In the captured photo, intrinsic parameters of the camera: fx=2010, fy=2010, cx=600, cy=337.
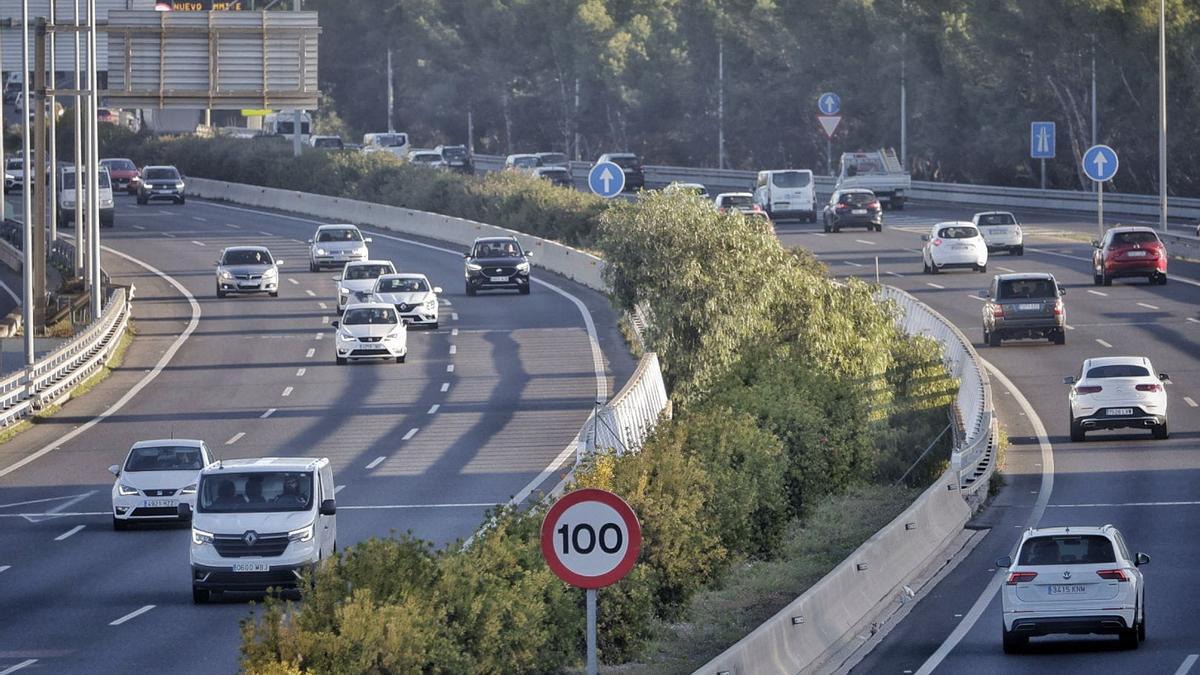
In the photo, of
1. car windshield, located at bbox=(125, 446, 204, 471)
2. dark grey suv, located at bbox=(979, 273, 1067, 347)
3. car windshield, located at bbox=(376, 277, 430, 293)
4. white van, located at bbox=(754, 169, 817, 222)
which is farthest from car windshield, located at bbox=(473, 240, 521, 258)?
car windshield, located at bbox=(125, 446, 204, 471)

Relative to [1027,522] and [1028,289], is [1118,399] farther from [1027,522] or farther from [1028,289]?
[1028,289]

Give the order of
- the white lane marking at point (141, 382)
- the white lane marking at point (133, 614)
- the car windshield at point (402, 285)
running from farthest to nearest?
1. the car windshield at point (402, 285)
2. the white lane marking at point (141, 382)
3. the white lane marking at point (133, 614)

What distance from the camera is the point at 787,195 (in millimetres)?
76812

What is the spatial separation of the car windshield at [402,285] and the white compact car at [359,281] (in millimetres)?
1139

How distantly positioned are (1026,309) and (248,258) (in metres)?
25.5

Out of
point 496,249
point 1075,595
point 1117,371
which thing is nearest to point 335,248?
point 496,249

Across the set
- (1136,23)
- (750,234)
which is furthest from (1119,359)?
(1136,23)

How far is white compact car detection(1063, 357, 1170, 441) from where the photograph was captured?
3634cm

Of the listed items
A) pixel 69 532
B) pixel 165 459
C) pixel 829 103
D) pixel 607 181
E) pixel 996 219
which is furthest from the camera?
pixel 829 103

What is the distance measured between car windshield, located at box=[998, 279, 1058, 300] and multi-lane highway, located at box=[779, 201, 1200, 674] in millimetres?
1339

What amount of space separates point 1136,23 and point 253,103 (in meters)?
38.4

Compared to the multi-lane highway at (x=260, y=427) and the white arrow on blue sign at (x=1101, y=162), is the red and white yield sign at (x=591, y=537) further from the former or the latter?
the white arrow on blue sign at (x=1101, y=162)

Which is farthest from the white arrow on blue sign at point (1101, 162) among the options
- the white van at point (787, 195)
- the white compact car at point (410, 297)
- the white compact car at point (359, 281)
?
the white compact car at point (359, 281)

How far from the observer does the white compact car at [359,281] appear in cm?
5609
